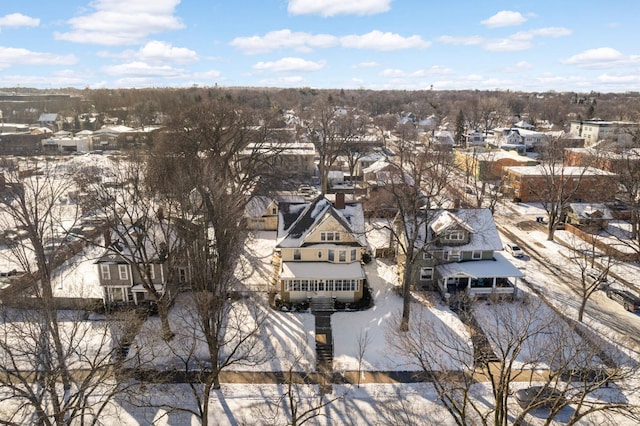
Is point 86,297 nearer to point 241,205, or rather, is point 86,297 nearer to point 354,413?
point 241,205

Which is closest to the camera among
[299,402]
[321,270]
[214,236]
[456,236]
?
[299,402]

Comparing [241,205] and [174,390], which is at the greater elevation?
[241,205]

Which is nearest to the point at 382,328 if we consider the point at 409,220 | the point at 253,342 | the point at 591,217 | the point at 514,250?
the point at 253,342

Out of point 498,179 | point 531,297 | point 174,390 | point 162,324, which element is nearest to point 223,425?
point 174,390

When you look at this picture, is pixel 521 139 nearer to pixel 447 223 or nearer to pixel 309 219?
pixel 447 223

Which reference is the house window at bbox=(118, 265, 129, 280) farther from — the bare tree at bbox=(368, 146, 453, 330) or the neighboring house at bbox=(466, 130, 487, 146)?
the neighboring house at bbox=(466, 130, 487, 146)

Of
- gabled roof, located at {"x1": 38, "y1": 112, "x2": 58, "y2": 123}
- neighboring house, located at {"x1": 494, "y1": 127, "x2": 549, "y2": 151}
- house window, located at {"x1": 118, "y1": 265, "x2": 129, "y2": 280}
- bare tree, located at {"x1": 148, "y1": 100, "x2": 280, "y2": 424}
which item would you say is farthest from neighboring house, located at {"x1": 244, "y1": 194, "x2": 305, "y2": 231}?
gabled roof, located at {"x1": 38, "y1": 112, "x2": 58, "y2": 123}

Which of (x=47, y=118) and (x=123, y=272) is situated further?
(x=47, y=118)
